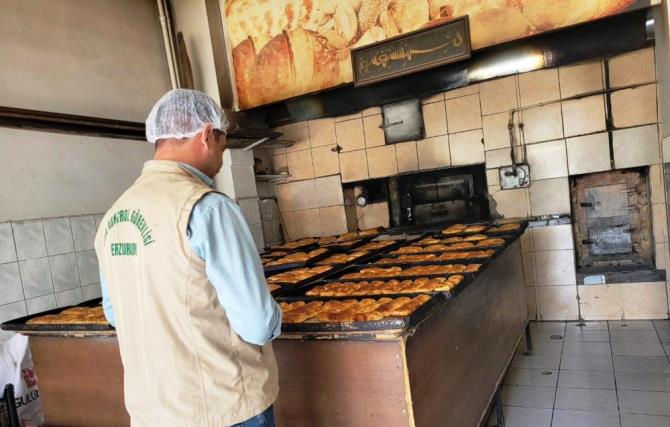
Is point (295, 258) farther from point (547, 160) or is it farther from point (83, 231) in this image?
point (547, 160)

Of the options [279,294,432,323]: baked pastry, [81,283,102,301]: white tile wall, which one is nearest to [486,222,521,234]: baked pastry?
[279,294,432,323]: baked pastry

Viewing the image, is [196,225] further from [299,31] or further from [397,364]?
[299,31]

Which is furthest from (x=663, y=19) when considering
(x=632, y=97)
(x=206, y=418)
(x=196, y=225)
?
(x=206, y=418)

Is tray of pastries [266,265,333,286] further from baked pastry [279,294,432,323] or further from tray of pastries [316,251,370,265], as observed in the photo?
baked pastry [279,294,432,323]

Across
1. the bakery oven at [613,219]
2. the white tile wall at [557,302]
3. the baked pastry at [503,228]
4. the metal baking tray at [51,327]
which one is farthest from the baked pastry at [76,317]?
the bakery oven at [613,219]

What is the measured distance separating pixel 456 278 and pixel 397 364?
24.4 inches

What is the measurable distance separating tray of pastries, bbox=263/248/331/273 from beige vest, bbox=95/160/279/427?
1759 millimetres

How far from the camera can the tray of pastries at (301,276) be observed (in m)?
2.51

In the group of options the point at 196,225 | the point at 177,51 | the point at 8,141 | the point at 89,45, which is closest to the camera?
the point at 196,225

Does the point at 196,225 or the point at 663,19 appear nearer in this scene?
the point at 196,225

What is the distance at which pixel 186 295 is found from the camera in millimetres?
1224

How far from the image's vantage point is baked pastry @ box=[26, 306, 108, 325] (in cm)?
219

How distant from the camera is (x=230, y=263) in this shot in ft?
3.92

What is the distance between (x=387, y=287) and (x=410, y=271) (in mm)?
344
